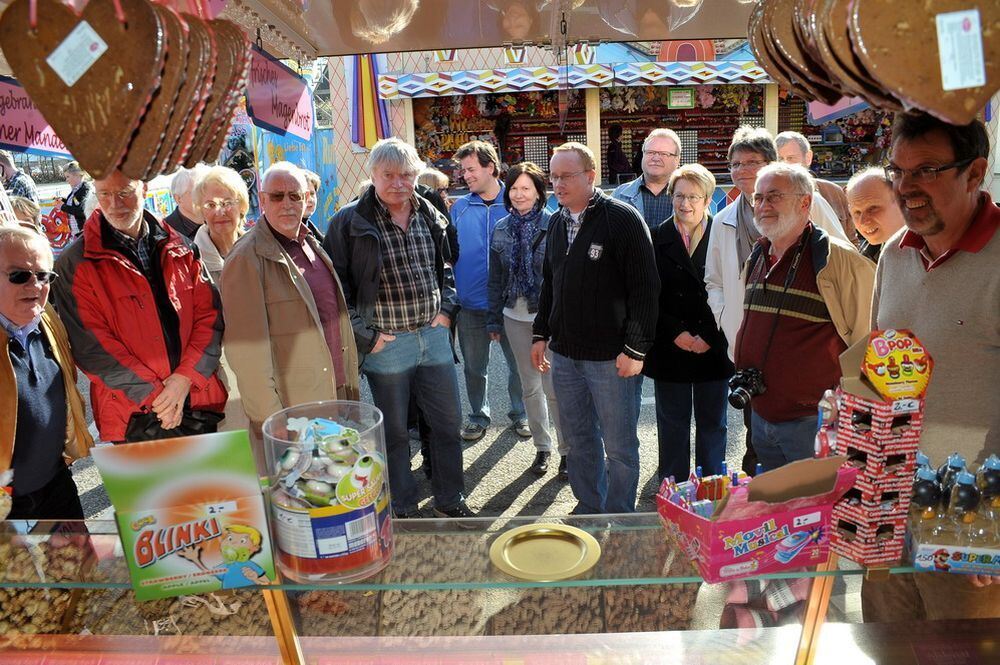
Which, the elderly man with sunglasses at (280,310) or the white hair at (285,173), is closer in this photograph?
the elderly man with sunglasses at (280,310)

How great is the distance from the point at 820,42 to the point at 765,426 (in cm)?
173

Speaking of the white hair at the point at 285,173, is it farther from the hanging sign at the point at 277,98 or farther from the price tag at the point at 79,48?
the price tag at the point at 79,48

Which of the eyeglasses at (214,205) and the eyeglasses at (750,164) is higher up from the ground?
the eyeglasses at (750,164)

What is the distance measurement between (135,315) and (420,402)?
1312mm

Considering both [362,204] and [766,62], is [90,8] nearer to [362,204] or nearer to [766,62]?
[766,62]

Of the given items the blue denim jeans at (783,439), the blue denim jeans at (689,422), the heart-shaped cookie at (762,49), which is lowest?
the blue denim jeans at (689,422)

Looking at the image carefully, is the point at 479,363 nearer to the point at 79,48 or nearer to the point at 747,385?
the point at 747,385

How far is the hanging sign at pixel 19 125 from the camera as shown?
1981 millimetres

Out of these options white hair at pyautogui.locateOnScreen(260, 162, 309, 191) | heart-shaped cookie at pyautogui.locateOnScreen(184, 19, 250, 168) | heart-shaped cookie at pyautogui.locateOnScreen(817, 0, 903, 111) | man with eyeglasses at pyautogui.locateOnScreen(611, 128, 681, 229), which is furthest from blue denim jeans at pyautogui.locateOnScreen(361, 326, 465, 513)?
heart-shaped cookie at pyautogui.locateOnScreen(817, 0, 903, 111)

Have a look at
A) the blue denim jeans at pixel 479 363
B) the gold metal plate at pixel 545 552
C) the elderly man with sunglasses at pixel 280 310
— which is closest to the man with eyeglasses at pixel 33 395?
the elderly man with sunglasses at pixel 280 310

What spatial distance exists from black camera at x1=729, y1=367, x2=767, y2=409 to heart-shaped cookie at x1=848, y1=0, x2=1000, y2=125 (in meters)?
1.51

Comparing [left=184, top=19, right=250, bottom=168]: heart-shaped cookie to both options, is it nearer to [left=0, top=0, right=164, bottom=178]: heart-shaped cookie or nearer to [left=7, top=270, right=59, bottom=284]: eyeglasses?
[left=0, top=0, right=164, bottom=178]: heart-shaped cookie

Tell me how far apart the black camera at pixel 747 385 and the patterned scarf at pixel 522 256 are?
1.55m

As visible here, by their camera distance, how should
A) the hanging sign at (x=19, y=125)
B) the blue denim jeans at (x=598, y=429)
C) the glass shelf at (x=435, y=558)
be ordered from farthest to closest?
the blue denim jeans at (x=598, y=429) → the hanging sign at (x=19, y=125) → the glass shelf at (x=435, y=558)
